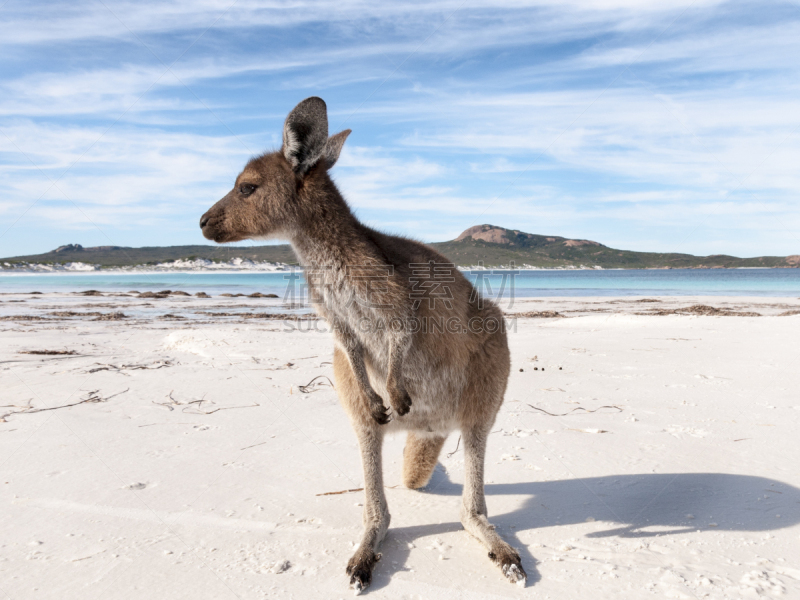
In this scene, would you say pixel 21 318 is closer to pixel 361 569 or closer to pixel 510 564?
pixel 361 569

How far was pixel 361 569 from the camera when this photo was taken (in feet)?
7.58

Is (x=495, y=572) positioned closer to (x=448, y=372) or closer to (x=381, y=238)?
(x=448, y=372)

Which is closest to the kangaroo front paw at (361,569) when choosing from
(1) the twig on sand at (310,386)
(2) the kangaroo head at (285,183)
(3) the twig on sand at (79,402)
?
(2) the kangaroo head at (285,183)

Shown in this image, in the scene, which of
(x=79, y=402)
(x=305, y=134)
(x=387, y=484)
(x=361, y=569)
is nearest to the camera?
(x=361, y=569)

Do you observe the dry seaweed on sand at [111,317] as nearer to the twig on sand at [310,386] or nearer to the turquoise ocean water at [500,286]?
the turquoise ocean water at [500,286]

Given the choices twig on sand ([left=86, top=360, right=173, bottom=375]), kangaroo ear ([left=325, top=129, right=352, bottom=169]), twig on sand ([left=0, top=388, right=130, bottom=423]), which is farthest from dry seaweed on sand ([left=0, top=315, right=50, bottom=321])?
kangaroo ear ([left=325, top=129, right=352, bottom=169])

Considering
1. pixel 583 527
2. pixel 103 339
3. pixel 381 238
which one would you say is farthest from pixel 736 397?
pixel 103 339

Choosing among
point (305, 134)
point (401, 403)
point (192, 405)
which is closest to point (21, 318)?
point (192, 405)

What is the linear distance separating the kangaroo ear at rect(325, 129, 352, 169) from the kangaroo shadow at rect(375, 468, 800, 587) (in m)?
2.06

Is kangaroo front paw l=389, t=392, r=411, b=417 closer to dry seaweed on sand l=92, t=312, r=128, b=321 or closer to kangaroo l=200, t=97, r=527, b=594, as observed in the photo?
kangaroo l=200, t=97, r=527, b=594

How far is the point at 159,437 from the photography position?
3.88 meters

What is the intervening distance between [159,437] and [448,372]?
241cm

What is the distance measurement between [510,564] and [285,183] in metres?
2.22

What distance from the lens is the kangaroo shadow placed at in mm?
2678
